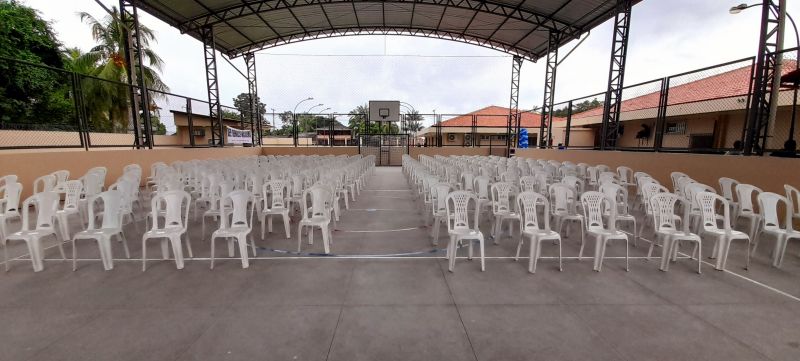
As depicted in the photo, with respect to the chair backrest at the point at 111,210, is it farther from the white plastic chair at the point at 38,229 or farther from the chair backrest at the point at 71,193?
the chair backrest at the point at 71,193

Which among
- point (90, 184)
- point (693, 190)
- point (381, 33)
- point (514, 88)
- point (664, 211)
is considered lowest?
point (664, 211)

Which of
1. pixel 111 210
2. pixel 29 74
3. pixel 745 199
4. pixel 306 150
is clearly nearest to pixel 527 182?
pixel 745 199

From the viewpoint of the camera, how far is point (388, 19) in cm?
1778

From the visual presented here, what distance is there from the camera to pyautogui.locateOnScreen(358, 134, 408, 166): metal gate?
69.1 feet

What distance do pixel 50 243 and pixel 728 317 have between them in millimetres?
8599

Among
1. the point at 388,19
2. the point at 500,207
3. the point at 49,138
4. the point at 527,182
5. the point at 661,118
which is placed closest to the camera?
the point at 500,207

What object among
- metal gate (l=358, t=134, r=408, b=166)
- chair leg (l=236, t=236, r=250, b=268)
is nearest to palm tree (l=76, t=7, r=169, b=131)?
metal gate (l=358, t=134, r=408, b=166)

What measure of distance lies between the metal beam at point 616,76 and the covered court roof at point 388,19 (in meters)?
0.63

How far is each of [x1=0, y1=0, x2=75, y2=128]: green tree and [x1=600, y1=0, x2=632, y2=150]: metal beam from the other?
25830 millimetres

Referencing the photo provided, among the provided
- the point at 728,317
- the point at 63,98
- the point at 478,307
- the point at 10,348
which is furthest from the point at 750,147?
Answer: the point at 63,98

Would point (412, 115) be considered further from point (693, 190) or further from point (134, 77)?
point (693, 190)

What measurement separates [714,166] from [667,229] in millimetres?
Answer: 4694

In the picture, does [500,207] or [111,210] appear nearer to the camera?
[111,210]

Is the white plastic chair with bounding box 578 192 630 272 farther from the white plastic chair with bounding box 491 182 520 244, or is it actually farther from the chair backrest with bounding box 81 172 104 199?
the chair backrest with bounding box 81 172 104 199
